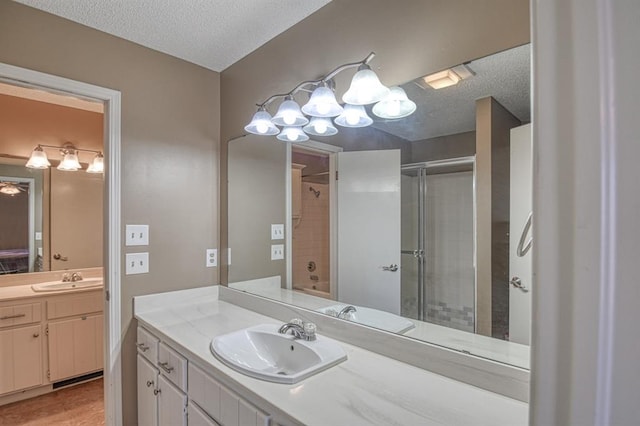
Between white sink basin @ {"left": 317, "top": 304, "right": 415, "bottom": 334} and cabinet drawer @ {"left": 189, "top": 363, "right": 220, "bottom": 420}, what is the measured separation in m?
0.59

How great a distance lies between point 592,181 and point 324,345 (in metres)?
1.21

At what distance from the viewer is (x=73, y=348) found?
2.69 metres

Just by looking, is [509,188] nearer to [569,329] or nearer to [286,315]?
[569,329]

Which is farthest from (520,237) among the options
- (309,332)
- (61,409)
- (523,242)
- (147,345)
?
(61,409)

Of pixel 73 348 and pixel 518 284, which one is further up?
pixel 518 284

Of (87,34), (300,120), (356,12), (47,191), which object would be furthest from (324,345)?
(47,191)

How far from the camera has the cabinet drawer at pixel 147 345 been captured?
1682 mm

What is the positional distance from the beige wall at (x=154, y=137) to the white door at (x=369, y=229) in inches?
41.0

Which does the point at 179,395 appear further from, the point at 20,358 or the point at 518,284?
the point at 20,358

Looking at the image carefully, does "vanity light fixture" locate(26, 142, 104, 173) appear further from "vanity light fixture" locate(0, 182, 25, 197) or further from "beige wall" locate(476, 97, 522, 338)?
"beige wall" locate(476, 97, 522, 338)

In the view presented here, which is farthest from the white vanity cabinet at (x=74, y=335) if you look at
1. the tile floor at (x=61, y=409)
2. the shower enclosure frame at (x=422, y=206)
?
the shower enclosure frame at (x=422, y=206)

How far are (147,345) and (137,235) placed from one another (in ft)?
2.05

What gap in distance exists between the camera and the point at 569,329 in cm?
35

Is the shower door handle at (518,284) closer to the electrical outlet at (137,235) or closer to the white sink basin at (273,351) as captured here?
the white sink basin at (273,351)
